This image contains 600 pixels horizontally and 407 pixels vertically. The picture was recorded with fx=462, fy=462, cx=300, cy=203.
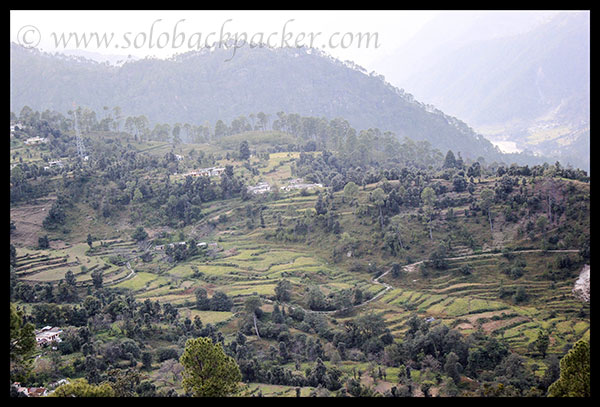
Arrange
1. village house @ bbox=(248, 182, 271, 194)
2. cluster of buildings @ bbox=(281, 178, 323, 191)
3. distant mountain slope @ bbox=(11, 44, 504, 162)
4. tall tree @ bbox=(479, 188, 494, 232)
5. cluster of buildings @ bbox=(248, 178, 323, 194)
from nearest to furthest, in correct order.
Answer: tall tree @ bbox=(479, 188, 494, 232) → village house @ bbox=(248, 182, 271, 194) → cluster of buildings @ bbox=(248, 178, 323, 194) → cluster of buildings @ bbox=(281, 178, 323, 191) → distant mountain slope @ bbox=(11, 44, 504, 162)

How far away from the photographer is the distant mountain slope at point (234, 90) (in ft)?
331

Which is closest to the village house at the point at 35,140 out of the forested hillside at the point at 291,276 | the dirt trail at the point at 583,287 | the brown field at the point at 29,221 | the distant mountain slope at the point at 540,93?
the forested hillside at the point at 291,276

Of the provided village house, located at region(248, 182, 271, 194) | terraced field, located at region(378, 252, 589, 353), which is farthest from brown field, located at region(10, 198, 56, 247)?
terraced field, located at region(378, 252, 589, 353)

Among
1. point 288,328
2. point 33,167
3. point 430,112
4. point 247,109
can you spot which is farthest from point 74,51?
point 288,328

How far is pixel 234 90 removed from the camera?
112 meters

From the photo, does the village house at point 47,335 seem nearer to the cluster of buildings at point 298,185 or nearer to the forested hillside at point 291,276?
the forested hillside at point 291,276

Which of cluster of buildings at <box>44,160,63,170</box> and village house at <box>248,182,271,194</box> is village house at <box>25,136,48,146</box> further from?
village house at <box>248,182,271,194</box>

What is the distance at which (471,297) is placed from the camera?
1063 inches

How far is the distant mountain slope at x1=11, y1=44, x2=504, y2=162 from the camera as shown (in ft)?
331

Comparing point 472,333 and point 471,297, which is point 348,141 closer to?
point 471,297

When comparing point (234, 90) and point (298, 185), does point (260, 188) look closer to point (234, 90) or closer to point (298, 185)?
point (298, 185)

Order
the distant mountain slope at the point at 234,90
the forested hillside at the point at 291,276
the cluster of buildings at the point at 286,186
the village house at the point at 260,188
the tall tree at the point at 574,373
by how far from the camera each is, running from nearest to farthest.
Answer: the tall tree at the point at 574,373 → the forested hillside at the point at 291,276 → the village house at the point at 260,188 → the cluster of buildings at the point at 286,186 → the distant mountain slope at the point at 234,90

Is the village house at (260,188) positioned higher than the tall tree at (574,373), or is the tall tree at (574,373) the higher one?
the village house at (260,188)

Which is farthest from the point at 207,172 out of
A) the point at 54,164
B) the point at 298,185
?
the point at 54,164
